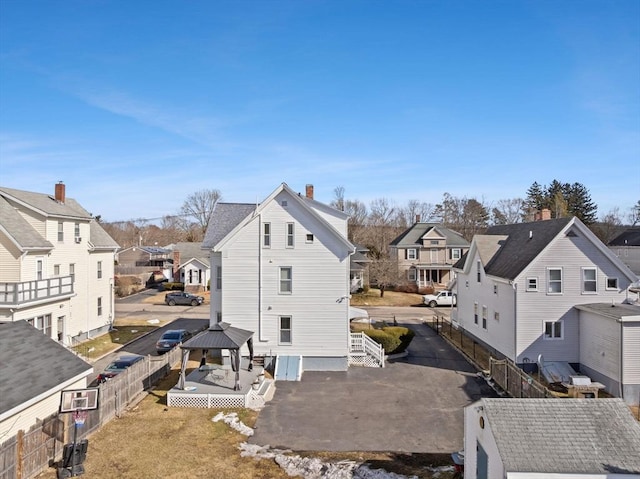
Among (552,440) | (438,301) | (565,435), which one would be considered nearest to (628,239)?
(438,301)

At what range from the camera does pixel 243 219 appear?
28953 mm

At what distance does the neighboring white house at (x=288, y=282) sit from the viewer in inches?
1025

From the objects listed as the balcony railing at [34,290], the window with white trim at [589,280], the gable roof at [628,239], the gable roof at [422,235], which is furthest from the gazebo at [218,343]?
the gable roof at [628,239]

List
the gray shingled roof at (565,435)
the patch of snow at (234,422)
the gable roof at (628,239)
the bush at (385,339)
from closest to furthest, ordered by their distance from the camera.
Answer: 1. the gray shingled roof at (565,435)
2. the patch of snow at (234,422)
3. the bush at (385,339)
4. the gable roof at (628,239)

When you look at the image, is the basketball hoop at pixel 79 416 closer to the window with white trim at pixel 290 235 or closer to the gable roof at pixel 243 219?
the gable roof at pixel 243 219

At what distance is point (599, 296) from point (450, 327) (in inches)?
570

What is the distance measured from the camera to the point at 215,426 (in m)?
18.0

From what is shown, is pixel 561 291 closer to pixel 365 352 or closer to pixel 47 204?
pixel 365 352

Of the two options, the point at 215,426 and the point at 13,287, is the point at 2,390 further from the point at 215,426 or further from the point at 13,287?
the point at 13,287

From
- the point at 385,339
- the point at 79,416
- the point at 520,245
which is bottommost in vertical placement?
the point at 385,339

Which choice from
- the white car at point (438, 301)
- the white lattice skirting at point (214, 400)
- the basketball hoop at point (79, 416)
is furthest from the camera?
the white car at point (438, 301)

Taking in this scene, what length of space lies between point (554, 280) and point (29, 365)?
24.5m

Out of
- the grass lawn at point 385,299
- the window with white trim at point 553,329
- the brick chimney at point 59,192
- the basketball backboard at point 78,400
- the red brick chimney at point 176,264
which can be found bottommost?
the grass lawn at point 385,299

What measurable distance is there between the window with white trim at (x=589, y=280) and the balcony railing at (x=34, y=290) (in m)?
29.7
